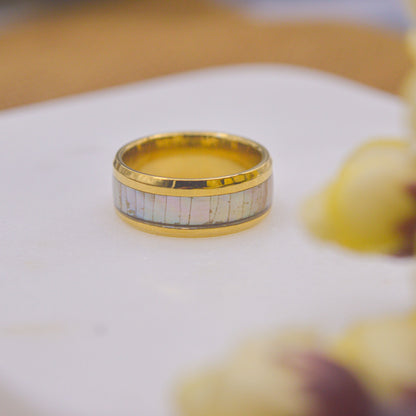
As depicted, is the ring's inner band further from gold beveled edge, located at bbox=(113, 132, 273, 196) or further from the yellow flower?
the yellow flower

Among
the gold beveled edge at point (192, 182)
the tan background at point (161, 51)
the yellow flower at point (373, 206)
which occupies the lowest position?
the tan background at point (161, 51)

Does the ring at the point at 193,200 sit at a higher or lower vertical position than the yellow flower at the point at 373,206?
lower

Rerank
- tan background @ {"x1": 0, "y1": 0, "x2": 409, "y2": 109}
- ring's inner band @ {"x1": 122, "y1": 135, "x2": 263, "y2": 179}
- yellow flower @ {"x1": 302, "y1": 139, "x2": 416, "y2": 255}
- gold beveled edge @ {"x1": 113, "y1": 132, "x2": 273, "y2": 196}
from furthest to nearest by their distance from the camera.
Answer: tan background @ {"x1": 0, "y1": 0, "x2": 409, "y2": 109}
ring's inner band @ {"x1": 122, "y1": 135, "x2": 263, "y2": 179}
gold beveled edge @ {"x1": 113, "y1": 132, "x2": 273, "y2": 196}
yellow flower @ {"x1": 302, "y1": 139, "x2": 416, "y2": 255}

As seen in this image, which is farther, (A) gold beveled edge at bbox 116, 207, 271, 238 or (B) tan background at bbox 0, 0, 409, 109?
(B) tan background at bbox 0, 0, 409, 109

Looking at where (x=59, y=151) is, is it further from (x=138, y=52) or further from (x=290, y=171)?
(x=138, y=52)

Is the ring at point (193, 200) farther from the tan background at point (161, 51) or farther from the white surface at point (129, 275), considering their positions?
the tan background at point (161, 51)

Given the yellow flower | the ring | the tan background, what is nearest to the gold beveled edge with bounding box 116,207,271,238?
the ring

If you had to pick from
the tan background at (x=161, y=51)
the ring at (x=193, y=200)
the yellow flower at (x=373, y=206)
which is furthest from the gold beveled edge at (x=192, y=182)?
the tan background at (x=161, y=51)
